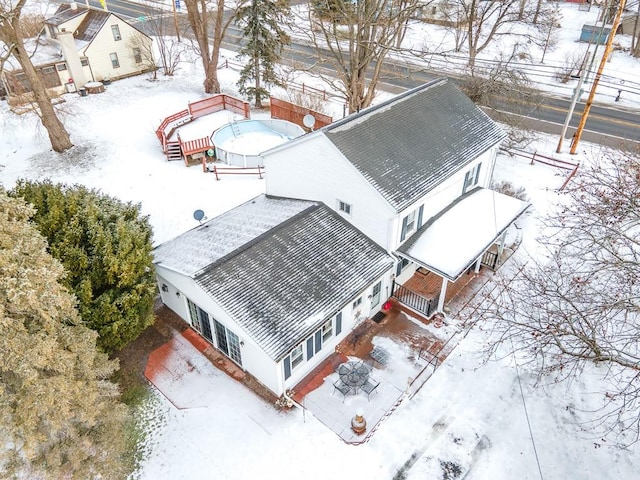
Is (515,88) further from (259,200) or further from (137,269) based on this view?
(137,269)

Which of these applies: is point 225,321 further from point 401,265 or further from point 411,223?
point 411,223

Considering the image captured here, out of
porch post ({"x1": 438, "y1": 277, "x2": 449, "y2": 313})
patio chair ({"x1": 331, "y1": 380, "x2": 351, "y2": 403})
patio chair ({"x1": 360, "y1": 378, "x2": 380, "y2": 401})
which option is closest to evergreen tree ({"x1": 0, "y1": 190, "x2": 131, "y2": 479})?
patio chair ({"x1": 331, "y1": 380, "x2": 351, "y2": 403})

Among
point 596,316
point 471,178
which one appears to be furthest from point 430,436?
point 471,178

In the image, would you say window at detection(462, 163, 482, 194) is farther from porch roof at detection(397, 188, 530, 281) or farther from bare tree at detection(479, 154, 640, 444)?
bare tree at detection(479, 154, 640, 444)

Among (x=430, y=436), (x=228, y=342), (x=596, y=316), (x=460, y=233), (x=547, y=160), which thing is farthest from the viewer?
(x=547, y=160)

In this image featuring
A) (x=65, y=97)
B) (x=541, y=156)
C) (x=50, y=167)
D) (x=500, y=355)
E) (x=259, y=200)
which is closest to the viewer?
(x=500, y=355)

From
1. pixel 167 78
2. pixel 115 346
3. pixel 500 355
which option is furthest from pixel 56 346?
pixel 167 78
